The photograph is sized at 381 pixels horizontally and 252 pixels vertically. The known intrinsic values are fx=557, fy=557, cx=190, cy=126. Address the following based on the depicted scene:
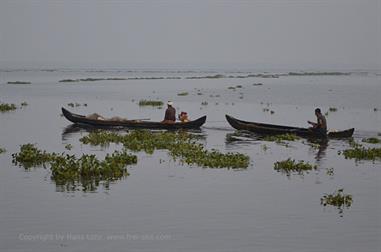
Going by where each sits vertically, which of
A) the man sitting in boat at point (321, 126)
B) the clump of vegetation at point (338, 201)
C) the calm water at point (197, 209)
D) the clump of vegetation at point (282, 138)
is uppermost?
the man sitting in boat at point (321, 126)

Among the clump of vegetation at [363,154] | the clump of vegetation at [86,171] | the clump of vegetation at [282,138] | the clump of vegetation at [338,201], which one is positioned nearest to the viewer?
the clump of vegetation at [338,201]

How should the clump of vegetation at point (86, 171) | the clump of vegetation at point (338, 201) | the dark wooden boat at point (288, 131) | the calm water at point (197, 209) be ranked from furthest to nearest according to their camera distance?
the dark wooden boat at point (288, 131)
the clump of vegetation at point (86, 171)
the clump of vegetation at point (338, 201)
the calm water at point (197, 209)

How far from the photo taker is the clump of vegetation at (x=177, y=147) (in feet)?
73.0


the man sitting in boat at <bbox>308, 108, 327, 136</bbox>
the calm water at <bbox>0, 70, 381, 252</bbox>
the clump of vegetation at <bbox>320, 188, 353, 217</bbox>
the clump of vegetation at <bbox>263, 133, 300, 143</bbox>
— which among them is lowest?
the calm water at <bbox>0, 70, 381, 252</bbox>

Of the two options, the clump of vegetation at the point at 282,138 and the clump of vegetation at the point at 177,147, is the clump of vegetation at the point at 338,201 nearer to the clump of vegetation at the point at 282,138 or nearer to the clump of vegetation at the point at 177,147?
the clump of vegetation at the point at 177,147

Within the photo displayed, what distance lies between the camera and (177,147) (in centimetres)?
2562

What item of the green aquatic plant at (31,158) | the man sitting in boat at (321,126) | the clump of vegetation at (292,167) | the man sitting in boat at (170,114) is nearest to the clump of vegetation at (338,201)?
the clump of vegetation at (292,167)

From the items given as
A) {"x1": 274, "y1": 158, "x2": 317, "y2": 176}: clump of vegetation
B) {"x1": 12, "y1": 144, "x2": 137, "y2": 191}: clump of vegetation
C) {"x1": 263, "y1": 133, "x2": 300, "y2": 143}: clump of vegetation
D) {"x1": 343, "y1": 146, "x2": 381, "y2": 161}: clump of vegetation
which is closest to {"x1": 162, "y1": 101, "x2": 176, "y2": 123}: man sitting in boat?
{"x1": 263, "y1": 133, "x2": 300, "y2": 143}: clump of vegetation

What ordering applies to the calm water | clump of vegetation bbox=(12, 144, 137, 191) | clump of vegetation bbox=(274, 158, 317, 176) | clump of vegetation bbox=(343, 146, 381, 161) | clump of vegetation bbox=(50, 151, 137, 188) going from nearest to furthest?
1. the calm water
2. clump of vegetation bbox=(12, 144, 137, 191)
3. clump of vegetation bbox=(50, 151, 137, 188)
4. clump of vegetation bbox=(274, 158, 317, 176)
5. clump of vegetation bbox=(343, 146, 381, 161)

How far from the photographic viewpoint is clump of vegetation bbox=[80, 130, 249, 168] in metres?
22.3

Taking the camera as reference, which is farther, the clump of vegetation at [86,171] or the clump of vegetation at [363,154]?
the clump of vegetation at [363,154]

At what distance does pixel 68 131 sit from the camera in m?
34.0

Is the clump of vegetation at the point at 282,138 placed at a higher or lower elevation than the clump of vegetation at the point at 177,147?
higher

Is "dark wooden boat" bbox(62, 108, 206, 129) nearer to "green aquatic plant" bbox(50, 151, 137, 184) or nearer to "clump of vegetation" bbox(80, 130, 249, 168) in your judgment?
"clump of vegetation" bbox(80, 130, 249, 168)
